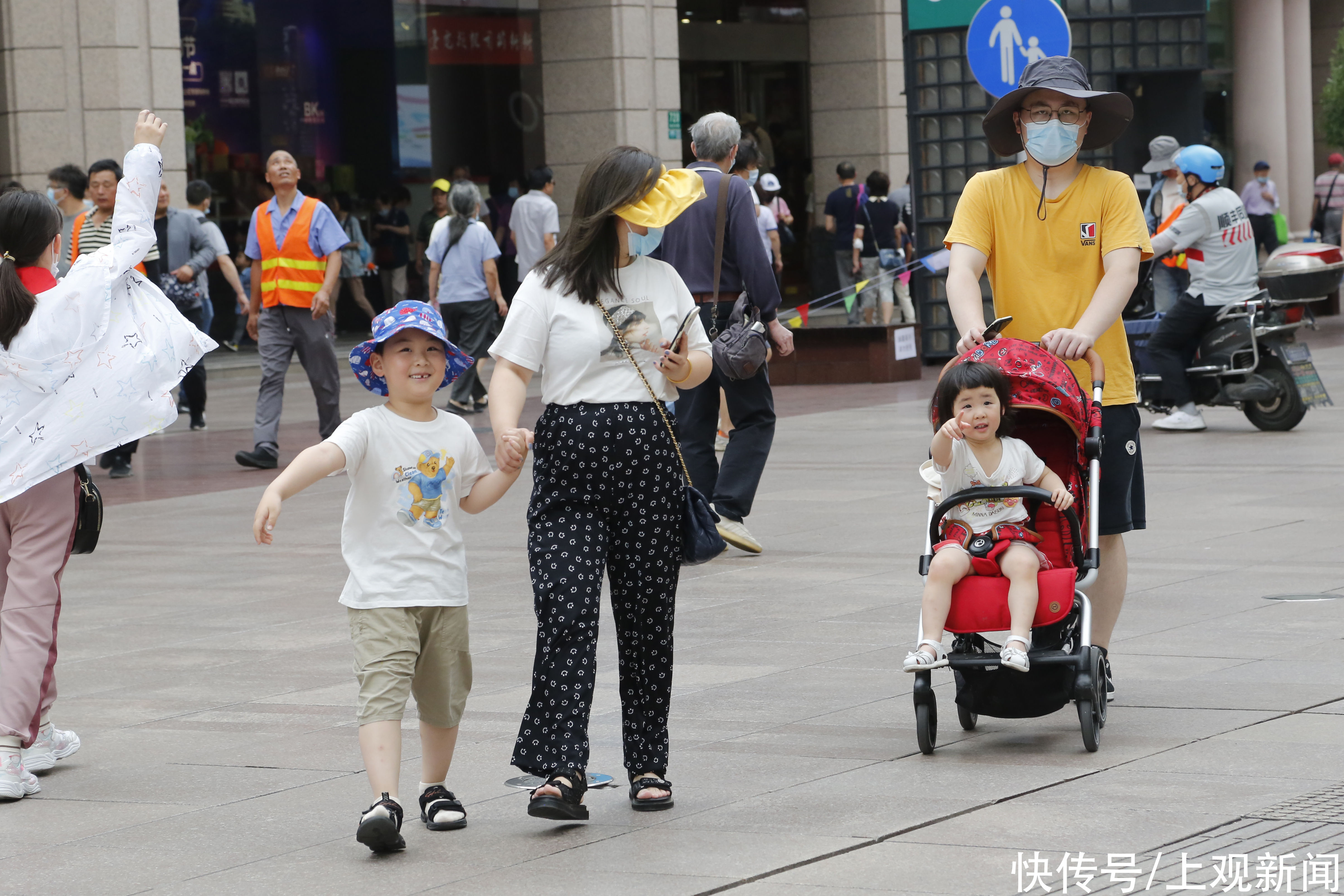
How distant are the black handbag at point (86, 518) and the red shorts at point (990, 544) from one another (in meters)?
2.48

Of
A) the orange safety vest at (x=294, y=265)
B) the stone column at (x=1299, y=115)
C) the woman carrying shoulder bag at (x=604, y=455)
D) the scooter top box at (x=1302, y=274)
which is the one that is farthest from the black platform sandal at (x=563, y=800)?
the stone column at (x=1299, y=115)

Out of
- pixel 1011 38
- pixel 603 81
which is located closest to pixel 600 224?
pixel 1011 38

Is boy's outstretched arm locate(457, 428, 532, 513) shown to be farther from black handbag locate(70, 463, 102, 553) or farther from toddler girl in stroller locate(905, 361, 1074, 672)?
black handbag locate(70, 463, 102, 553)

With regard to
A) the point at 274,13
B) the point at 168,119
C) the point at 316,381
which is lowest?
the point at 316,381

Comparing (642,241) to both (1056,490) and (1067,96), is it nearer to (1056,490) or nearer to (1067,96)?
(1056,490)

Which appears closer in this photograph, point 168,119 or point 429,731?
point 429,731

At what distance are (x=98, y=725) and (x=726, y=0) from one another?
2561cm

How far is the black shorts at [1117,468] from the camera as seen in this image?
608 cm

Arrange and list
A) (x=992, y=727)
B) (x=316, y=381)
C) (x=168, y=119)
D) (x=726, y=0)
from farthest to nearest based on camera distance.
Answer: (x=726, y=0) < (x=168, y=119) < (x=316, y=381) < (x=992, y=727)

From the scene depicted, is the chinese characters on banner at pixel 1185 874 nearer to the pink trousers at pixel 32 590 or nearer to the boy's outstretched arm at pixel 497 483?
the boy's outstretched arm at pixel 497 483

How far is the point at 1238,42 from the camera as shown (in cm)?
3506

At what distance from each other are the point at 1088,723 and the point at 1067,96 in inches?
73.9

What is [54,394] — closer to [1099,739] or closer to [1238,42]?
[1099,739]

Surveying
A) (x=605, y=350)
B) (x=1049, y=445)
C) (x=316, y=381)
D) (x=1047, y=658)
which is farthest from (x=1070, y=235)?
(x=316, y=381)
